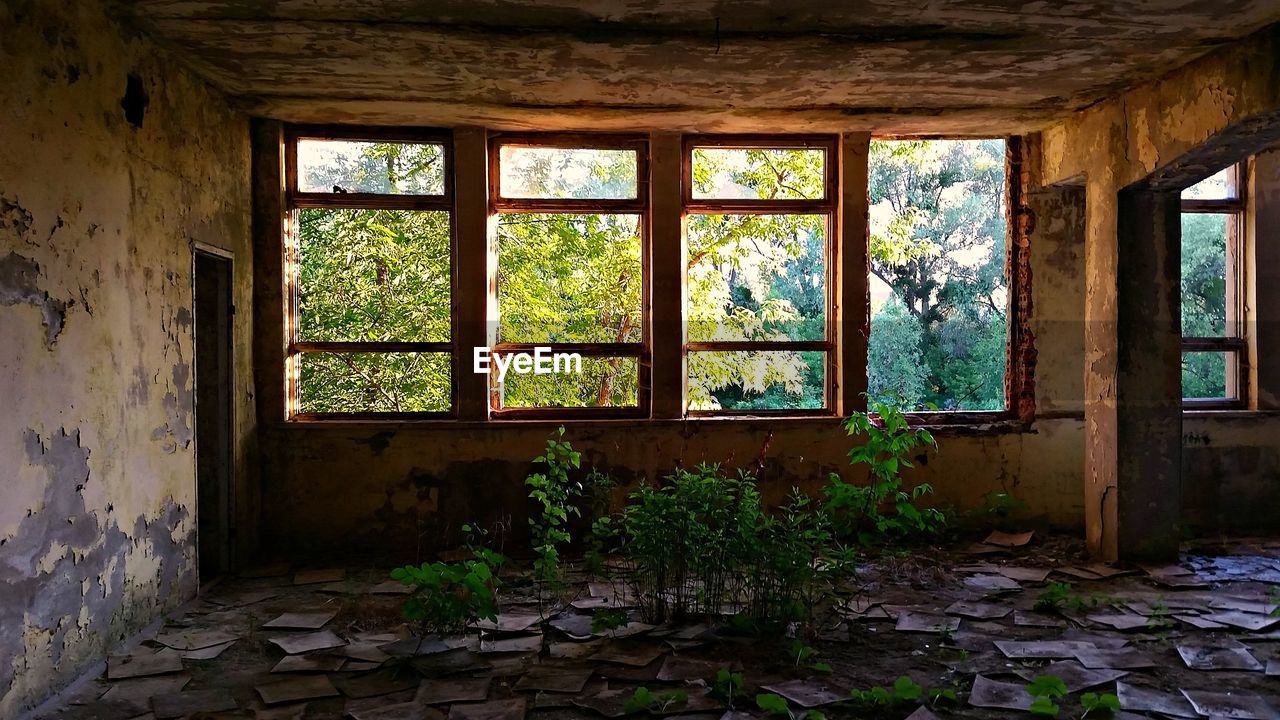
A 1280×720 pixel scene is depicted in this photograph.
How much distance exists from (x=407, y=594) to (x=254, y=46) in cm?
310

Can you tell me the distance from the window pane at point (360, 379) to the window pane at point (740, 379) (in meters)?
1.84

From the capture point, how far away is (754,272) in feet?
21.7

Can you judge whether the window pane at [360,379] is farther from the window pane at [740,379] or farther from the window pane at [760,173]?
the window pane at [760,173]

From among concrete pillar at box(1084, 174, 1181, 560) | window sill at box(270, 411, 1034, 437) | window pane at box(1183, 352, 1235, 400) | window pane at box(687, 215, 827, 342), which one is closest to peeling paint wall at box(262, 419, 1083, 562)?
window sill at box(270, 411, 1034, 437)

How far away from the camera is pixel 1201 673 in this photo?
3947mm

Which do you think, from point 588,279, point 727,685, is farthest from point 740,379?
point 727,685

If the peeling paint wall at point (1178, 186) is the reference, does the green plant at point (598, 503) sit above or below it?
below

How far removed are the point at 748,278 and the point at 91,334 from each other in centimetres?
416

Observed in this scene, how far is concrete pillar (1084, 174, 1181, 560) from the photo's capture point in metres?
5.71

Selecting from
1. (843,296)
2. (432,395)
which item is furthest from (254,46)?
(843,296)

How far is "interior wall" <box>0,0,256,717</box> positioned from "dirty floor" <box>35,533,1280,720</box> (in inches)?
14.9

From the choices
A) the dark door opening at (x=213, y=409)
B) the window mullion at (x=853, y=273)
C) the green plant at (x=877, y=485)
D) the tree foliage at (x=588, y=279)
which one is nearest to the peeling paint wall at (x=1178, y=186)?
the tree foliage at (x=588, y=279)

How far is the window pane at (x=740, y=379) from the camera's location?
21.7ft

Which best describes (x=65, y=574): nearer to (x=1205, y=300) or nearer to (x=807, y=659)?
(x=807, y=659)
